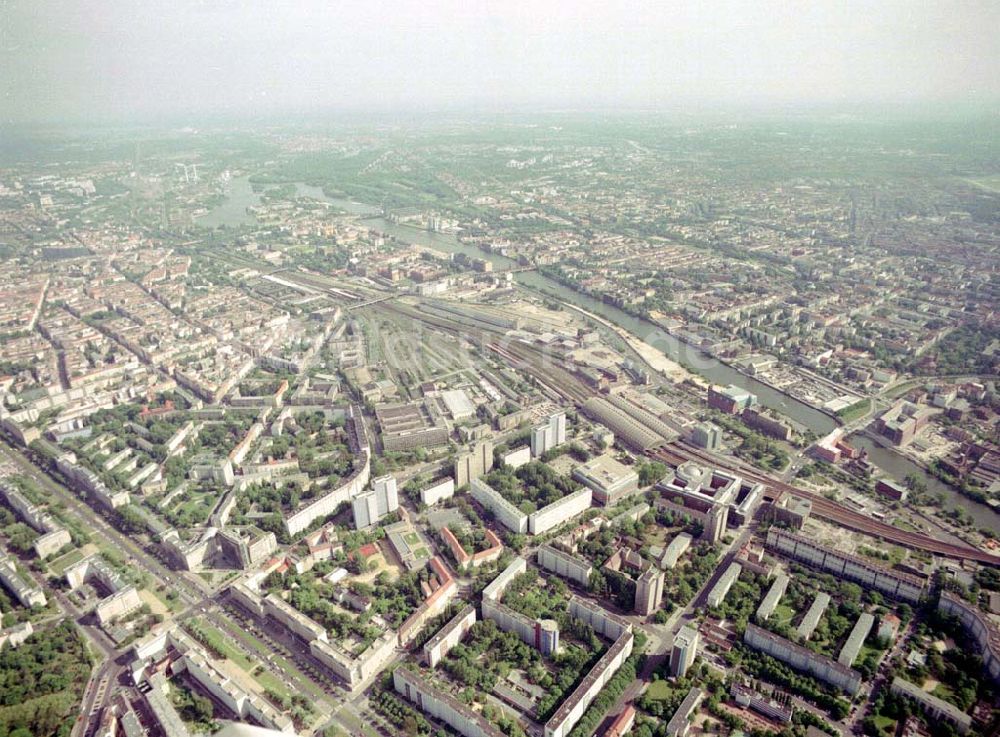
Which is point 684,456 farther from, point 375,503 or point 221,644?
point 221,644

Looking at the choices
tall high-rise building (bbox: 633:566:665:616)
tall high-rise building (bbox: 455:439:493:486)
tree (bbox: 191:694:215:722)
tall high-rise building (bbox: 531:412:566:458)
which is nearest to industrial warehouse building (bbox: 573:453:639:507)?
tall high-rise building (bbox: 531:412:566:458)

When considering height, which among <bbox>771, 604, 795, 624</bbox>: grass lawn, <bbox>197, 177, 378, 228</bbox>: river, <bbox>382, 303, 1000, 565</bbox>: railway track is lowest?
<bbox>771, 604, 795, 624</bbox>: grass lawn

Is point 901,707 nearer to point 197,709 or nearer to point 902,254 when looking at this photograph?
point 197,709

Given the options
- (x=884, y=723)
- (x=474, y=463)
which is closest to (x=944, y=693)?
(x=884, y=723)

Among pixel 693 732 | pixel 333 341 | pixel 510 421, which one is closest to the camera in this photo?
pixel 693 732

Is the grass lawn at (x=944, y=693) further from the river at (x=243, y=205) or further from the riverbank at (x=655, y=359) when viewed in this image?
the river at (x=243, y=205)

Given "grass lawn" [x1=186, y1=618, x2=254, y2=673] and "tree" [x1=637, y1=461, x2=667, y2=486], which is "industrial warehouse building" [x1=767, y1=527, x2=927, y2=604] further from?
"grass lawn" [x1=186, y1=618, x2=254, y2=673]

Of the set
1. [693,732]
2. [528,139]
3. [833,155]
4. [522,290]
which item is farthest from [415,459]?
[528,139]
